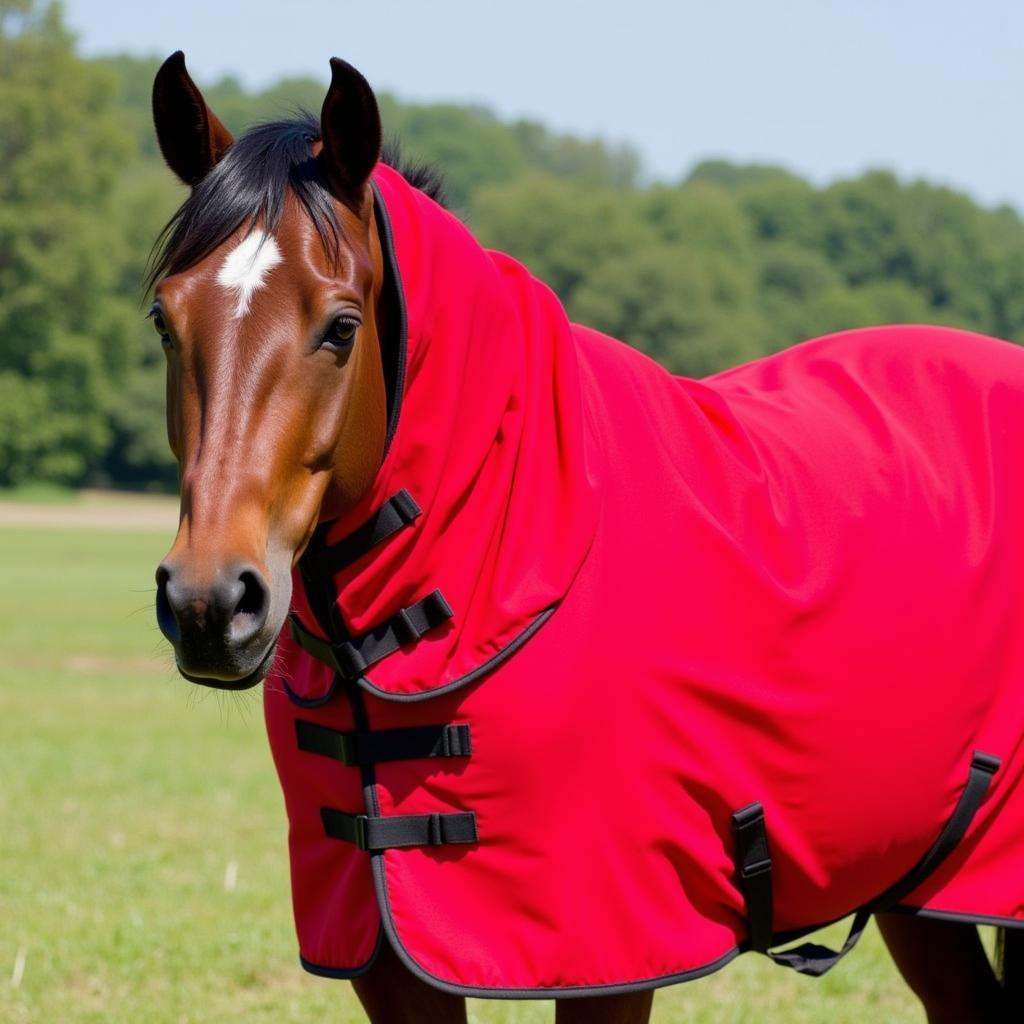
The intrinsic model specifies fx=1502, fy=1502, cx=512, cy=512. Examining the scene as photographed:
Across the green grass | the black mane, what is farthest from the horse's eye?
the green grass

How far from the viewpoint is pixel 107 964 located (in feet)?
16.8

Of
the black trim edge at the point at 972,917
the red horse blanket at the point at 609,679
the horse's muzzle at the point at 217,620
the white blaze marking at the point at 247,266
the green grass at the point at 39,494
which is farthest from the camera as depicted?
the green grass at the point at 39,494

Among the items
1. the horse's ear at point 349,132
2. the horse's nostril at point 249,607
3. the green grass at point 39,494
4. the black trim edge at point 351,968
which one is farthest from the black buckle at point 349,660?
the green grass at point 39,494

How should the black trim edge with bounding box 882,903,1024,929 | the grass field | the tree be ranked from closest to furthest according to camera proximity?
the black trim edge with bounding box 882,903,1024,929
the grass field
the tree

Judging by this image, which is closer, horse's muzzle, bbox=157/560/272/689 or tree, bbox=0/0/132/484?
horse's muzzle, bbox=157/560/272/689

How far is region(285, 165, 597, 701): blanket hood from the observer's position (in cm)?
275

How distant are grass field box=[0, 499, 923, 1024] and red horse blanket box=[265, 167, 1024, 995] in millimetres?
436

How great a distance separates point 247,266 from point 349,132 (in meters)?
0.33

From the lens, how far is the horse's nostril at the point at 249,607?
2.41 meters

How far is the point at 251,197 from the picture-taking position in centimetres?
265

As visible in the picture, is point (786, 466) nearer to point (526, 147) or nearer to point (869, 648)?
point (869, 648)

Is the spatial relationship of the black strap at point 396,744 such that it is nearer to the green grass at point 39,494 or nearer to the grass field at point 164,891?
the grass field at point 164,891

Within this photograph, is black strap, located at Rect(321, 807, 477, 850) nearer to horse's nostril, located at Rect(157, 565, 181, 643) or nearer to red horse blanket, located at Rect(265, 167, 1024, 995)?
red horse blanket, located at Rect(265, 167, 1024, 995)

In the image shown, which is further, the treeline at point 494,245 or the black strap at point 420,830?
the treeline at point 494,245
